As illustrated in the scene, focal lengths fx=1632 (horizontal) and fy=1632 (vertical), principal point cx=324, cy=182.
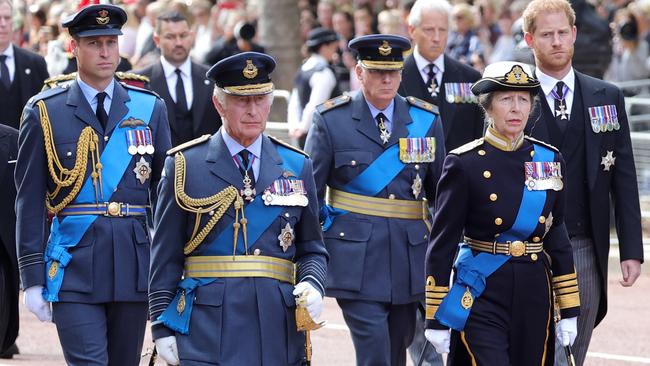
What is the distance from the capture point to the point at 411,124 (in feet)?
29.1

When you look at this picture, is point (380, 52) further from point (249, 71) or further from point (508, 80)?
point (249, 71)

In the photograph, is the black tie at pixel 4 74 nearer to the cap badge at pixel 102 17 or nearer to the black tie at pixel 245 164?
the cap badge at pixel 102 17

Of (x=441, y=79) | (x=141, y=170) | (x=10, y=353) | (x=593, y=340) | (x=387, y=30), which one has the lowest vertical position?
(x=593, y=340)

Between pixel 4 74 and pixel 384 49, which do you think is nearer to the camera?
pixel 384 49

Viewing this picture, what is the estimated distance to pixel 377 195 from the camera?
869cm

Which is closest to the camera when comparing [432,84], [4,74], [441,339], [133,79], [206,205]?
[206,205]

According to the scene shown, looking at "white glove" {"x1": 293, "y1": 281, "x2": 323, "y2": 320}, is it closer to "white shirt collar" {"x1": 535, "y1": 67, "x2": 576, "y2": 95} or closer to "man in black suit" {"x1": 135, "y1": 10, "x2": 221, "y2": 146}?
"white shirt collar" {"x1": 535, "y1": 67, "x2": 576, "y2": 95}

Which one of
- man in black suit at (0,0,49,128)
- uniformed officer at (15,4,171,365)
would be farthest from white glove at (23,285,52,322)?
man in black suit at (0,0,49,128)

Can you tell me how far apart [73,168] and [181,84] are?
4167 mm

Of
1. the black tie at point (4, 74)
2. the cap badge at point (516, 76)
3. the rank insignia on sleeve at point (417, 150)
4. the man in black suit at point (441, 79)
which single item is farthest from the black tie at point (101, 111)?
the black tie at point (4, 74)

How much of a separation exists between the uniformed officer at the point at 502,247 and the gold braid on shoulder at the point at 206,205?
1068mm

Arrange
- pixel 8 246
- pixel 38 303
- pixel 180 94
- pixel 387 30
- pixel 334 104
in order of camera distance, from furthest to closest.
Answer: pixel 387 30, pixel 180 94, pixel 8 246, pixel 334 104, pixel 38 303

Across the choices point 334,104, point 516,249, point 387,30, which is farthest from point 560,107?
point 387,30

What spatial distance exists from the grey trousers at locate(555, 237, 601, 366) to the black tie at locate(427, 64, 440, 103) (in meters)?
2.20
